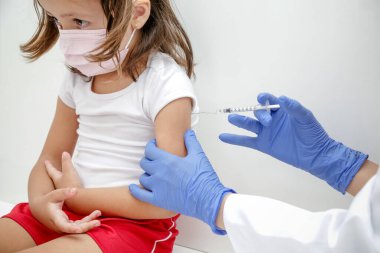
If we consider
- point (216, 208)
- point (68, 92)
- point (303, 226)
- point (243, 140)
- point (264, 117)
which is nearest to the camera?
point (303, 226)

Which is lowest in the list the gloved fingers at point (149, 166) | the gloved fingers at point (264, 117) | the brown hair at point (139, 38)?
the gloved fingers at point (149, 166)

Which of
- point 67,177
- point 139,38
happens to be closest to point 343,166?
point 139,38

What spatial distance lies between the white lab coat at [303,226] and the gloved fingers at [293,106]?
26 cm

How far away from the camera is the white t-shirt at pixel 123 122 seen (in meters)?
1.11

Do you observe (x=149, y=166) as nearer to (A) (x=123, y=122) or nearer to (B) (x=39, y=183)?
(A) (x=123, y=122)

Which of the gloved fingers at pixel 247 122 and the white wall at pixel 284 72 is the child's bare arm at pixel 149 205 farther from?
the white wall at pixel 284 72

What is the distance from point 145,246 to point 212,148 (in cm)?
42

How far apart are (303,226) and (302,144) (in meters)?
0.37

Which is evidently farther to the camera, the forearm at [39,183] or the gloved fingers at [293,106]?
the forearm at [39,183]

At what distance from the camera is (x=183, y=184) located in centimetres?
97

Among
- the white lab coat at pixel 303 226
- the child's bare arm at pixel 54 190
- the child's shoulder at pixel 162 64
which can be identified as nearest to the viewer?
the white lab coat at pixel 303 226

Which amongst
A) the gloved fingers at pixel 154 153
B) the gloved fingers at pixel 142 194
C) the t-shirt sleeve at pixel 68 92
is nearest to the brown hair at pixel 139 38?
the t-shirt sleeve at pixel 68 92

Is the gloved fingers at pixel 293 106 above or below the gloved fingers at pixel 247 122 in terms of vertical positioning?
above

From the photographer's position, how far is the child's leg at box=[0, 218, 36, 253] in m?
1.04
